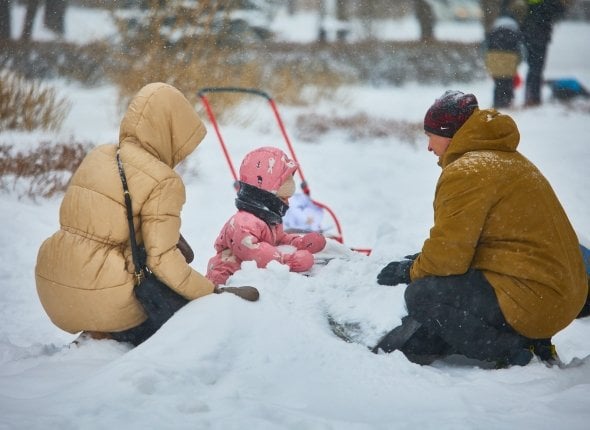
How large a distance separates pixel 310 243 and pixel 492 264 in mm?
1421

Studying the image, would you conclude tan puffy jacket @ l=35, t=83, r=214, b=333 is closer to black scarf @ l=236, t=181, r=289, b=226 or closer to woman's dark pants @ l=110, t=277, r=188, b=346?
woman's dark pants @ l=110, t=277, r=188, b=346

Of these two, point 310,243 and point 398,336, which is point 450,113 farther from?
point 310,243

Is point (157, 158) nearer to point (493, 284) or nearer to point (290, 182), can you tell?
point (290, 182)

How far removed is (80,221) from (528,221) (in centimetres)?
198

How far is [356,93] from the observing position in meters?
19.6

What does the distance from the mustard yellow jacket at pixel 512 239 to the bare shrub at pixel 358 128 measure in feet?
29.4

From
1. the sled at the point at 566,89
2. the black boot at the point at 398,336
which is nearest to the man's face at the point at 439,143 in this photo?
the black boot at the point at 398,336

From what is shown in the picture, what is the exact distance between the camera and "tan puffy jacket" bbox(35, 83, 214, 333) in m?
3.18

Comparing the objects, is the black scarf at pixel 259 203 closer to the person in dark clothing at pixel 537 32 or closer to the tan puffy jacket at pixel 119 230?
the tan puffy jacket at pixel 119 230

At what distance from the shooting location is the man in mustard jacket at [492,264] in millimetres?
3166

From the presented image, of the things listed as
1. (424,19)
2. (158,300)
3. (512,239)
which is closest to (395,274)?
(512,239)

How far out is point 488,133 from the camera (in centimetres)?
333

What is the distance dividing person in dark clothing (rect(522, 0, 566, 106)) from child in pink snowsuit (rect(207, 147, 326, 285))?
11.4 meters

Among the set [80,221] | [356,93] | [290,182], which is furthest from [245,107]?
[80,221]
